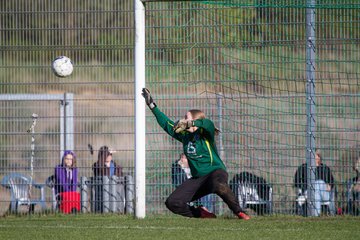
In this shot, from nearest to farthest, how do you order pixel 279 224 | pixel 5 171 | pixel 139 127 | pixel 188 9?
1. pixel 279 224
2. pixel 139 127
3. pixel 188 9
4. pixel 5 171

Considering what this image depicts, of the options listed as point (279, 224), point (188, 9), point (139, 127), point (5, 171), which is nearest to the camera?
point (279, 224)

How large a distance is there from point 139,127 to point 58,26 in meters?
2.43

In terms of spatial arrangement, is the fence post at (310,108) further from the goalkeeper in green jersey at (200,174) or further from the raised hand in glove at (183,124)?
the raised hand in glove at (183,124)

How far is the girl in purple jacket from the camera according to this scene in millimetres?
13578

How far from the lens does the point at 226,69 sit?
525 inches

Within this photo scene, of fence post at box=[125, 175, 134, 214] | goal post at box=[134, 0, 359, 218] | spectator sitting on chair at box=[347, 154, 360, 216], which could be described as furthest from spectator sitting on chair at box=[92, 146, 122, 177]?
spectator sitting on chair at box=[347, 154, 360, 216]

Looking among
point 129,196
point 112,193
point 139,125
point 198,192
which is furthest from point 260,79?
point 112,193

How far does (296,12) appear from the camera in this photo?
13305mm

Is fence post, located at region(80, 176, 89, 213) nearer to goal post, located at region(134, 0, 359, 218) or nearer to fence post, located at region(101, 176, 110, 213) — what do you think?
fence post, located at region(101, 176, 110, 213)

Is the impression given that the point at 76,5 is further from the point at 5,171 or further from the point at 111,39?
the point at 5,171

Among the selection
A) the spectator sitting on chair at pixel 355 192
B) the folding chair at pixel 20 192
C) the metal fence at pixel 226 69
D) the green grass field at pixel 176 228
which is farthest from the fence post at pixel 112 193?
→ the spectator sitting on chair at pixel 355 192

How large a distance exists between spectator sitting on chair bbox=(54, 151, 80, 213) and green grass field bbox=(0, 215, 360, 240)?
64 centimetres

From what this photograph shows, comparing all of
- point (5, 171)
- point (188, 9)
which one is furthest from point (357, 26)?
point (5, 171)

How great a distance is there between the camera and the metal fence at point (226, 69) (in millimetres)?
13211
